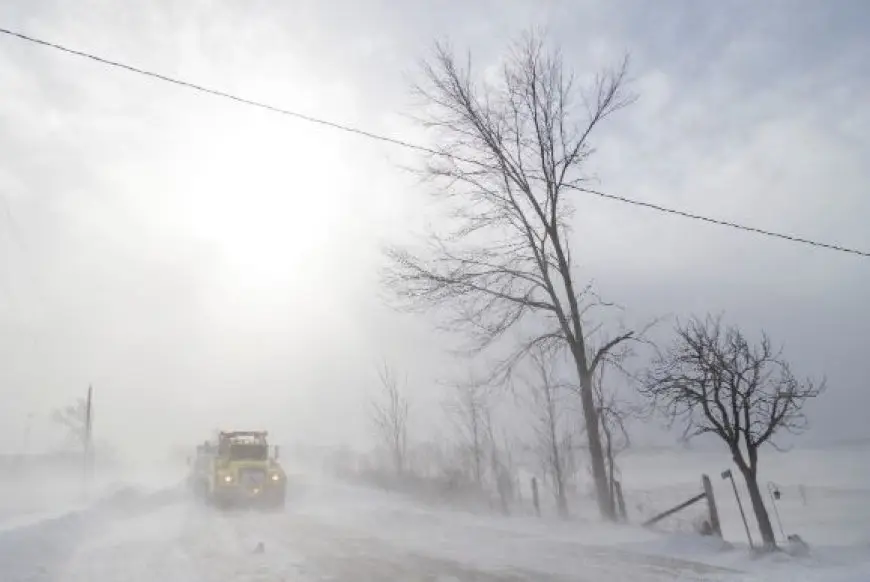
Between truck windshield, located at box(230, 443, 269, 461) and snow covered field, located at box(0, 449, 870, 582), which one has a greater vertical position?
truck windshield, located at box(230, 443, 269, 461)

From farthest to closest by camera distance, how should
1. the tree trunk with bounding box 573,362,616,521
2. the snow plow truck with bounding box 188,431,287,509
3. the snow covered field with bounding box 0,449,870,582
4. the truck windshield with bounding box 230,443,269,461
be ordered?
1. the truck windshield with bounding box 230,443,269,461
2. the snow plow truck with bounding box 188,431,287,509
3. the tree trunk with bounding box 573,362,616,521
4. the snow covered field with bounding box 0,449,870,582

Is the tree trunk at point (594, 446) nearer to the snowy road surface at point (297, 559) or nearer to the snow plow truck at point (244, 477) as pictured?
the snowy road surface at point (297, 559)

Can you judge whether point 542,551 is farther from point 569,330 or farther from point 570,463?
point 570,463

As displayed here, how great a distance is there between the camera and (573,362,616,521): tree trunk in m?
14.0

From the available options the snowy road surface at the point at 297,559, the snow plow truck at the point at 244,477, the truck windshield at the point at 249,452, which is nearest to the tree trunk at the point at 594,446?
the snowy road surface at the point at 297,559

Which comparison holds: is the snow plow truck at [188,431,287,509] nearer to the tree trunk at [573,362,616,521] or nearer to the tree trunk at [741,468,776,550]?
the tree trunk at [573,362,616,521]

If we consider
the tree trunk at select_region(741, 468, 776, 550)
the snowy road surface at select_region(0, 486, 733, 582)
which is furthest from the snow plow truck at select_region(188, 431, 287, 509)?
the tree trunk at select_region(741, 468, 776, 550)

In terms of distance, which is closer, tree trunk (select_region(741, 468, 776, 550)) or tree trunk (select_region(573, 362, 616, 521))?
tree trunk (select_region(741, 468, 776, 550))

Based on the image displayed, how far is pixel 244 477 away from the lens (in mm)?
23922

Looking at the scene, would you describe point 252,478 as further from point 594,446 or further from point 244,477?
point 594,446

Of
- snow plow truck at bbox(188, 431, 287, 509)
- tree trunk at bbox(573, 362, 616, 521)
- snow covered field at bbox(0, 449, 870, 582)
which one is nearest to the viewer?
snow covered field at bbox(0, 449, 870, 582)

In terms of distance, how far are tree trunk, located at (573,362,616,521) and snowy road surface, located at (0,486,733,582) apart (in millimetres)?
3260

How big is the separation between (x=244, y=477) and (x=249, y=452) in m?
2.16

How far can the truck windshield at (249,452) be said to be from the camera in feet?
84.2
